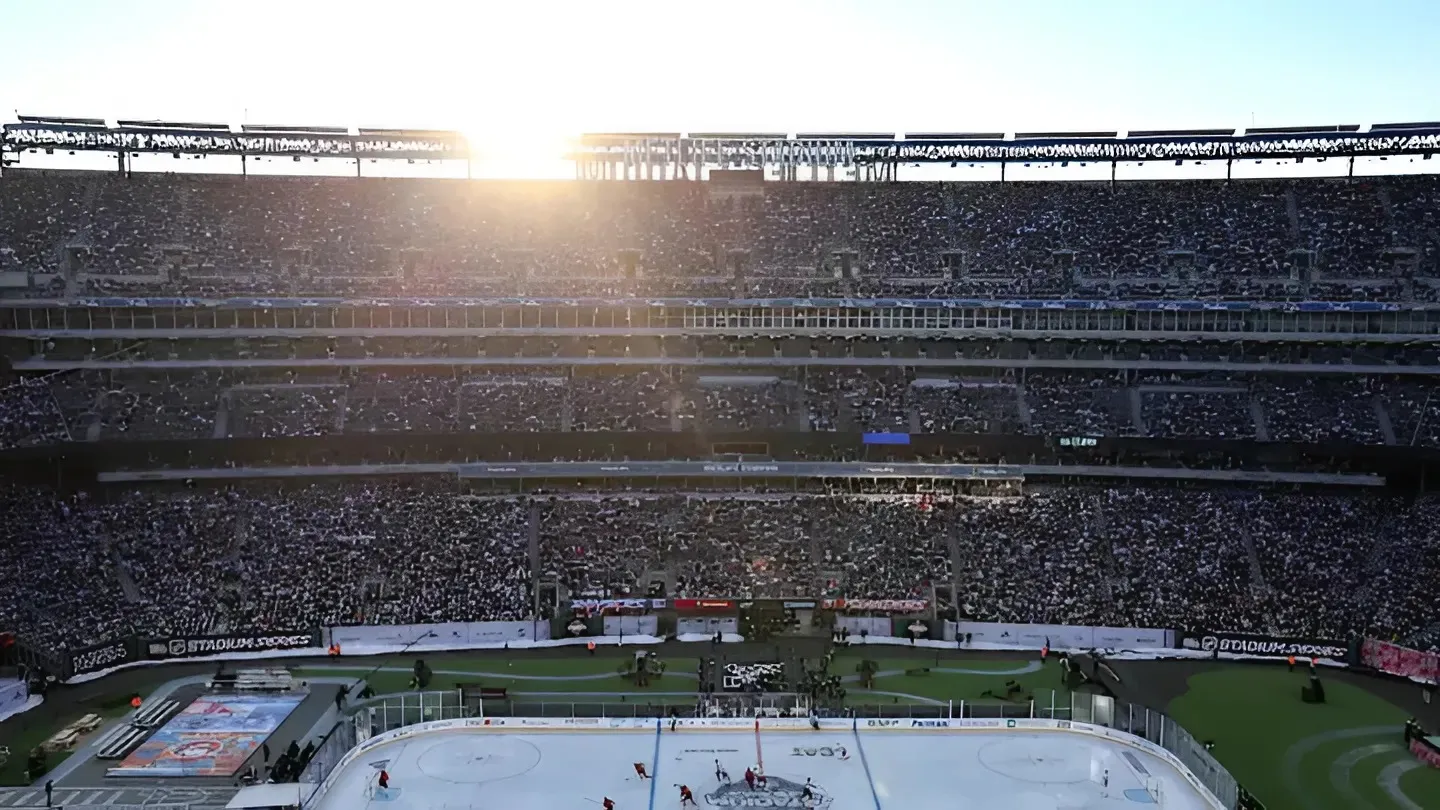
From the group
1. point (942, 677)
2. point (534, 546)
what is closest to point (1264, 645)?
point (942, 677)

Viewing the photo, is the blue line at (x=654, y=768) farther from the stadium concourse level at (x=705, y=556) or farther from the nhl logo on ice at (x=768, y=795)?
the stadium concourse level at (x=705, y=556)

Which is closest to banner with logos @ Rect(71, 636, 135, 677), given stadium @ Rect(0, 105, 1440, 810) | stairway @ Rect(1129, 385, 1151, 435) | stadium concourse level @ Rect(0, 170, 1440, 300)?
stadium @ Rect(0, 105, 1440, 810)

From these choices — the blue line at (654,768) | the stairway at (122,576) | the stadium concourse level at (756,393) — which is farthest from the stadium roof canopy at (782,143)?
the blue line at (654,768)

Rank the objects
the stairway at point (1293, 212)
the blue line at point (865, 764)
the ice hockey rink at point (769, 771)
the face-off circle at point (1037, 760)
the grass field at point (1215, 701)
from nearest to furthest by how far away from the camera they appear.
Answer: the ice hockey rink at point (769, 771) < the blue line at point (865, 764) < the face-off circle at point (1037, 760) < the grass field at point (1215, 701) < the stairway at point (1293, 212)

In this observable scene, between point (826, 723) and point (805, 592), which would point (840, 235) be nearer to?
point (805, 592)

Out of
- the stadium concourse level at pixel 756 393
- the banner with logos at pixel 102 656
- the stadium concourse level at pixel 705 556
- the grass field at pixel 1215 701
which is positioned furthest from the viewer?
the stadium concourse level at pixel 756 393

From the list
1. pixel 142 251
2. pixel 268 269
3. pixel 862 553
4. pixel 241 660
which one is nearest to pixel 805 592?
pixel 862 553

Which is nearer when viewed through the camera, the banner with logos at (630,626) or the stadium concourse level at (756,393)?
the banner with logos at (630,626)
